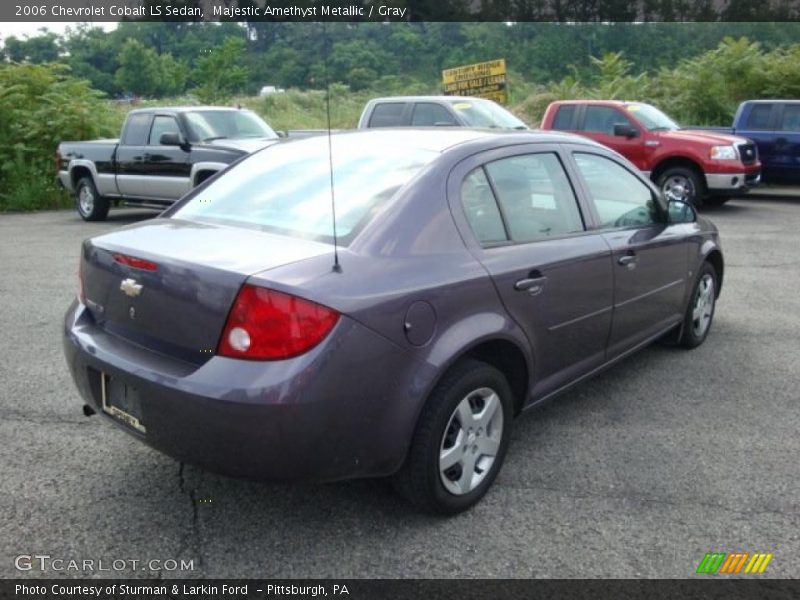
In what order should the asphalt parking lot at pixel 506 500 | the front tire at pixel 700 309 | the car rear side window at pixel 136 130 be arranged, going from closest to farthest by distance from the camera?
the asphalt parking lot at pixel 506 500 < the front tire at pixel 700 309 < the car rear side window at pixel 136 130

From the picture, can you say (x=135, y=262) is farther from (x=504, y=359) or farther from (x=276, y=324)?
(x=504, y=359)

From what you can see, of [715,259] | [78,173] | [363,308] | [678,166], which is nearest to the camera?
[363,308]

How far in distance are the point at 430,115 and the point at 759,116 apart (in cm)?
658

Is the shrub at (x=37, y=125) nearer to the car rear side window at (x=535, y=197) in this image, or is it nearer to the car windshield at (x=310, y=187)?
the car windshield at (x=310, y=187)

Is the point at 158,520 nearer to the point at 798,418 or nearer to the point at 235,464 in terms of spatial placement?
the point at 235,464

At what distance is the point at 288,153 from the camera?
4027 mm

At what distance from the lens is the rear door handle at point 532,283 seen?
3.43 metres

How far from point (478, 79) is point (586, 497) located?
1767cm

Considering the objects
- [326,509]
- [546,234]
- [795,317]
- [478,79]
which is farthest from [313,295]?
[478,79]

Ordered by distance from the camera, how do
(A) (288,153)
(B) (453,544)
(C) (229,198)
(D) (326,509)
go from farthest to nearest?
(A) (288,153)
(C) (229,198)
(D) (326,509)
(B) (453,544)

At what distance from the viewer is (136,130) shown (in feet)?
41.3

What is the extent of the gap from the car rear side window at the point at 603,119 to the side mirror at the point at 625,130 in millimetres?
300

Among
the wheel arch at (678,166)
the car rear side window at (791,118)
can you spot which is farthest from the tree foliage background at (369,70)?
the car rear side window at (791,118)

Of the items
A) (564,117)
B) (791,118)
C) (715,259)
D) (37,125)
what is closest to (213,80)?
(37,125)
